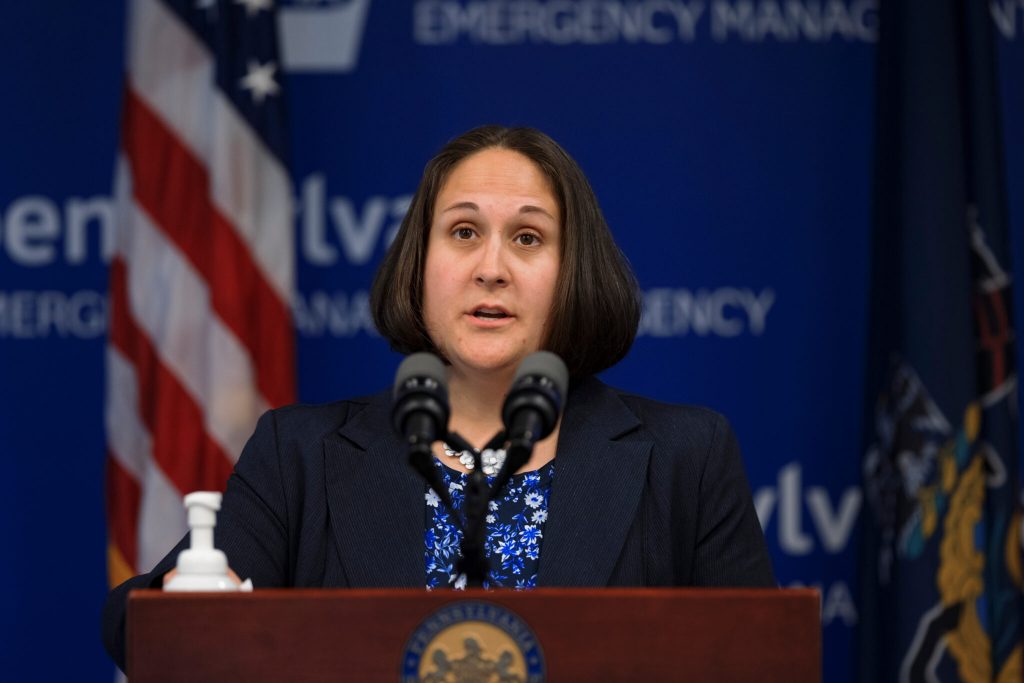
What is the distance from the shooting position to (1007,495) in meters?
3.51

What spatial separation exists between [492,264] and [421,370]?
60 centimetres

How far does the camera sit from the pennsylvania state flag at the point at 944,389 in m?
3.50

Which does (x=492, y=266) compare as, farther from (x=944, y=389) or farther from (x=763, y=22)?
(x=763, y=22)

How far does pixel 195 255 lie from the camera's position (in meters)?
3.69

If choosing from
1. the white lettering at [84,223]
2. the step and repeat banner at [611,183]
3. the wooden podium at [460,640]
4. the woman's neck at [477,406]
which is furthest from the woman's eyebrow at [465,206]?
the white lettering at [84,223]

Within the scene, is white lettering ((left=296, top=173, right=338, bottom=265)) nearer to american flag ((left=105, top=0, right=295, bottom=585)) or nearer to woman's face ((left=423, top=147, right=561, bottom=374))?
american flag ((left=105, top=0, right=295, bottom=585))

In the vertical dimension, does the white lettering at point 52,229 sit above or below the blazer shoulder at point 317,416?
above

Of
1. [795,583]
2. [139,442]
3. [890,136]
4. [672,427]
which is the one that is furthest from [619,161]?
[672,427]

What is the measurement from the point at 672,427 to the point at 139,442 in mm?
1877


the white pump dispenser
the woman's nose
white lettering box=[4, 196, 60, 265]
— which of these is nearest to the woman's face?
the woman's nose

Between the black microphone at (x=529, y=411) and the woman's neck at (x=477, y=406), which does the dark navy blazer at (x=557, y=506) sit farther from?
the black microphone at (x=529, y=411)

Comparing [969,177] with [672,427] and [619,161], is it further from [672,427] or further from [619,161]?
[672,427]

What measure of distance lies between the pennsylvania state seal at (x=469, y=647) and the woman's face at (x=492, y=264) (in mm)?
818

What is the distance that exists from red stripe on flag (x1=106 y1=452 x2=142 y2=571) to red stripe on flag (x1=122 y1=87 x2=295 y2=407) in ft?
1.40
